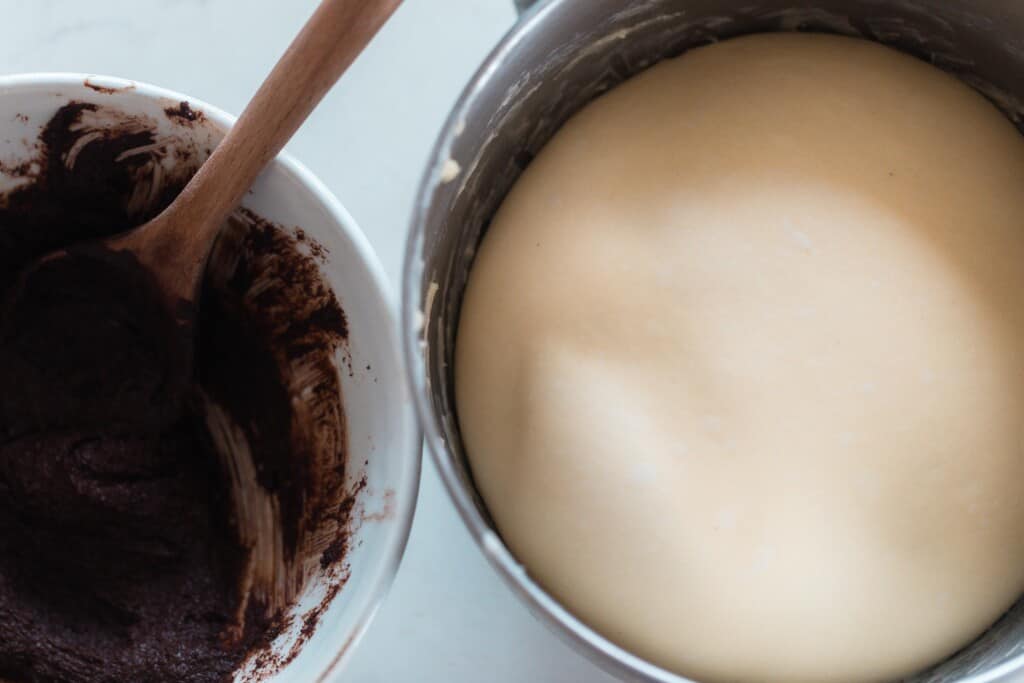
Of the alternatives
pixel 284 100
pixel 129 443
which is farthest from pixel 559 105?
pixel 129 443

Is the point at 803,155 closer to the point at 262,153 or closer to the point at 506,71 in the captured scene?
the point at 506,71

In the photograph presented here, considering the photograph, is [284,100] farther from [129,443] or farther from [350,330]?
[129,443]

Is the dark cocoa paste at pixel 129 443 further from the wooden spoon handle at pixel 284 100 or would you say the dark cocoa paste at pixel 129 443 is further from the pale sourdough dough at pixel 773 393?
the pale sourdough dough at pixel 773 393

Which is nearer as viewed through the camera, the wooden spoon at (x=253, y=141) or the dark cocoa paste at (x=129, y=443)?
the wooden spoon at (x=253, y=141)

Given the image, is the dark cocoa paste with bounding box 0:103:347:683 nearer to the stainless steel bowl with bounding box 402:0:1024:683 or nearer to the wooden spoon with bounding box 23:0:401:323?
the wooden spoon with bounding box 23:0:401:323

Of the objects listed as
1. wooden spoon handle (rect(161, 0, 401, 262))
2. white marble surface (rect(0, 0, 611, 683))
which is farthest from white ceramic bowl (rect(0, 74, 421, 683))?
white marble surface (rect(0, 0, 611, 683))

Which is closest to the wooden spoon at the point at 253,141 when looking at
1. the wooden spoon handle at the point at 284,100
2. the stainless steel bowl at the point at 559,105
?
the wooden spoon handle at the point at 284,100
